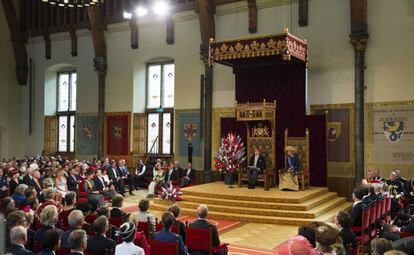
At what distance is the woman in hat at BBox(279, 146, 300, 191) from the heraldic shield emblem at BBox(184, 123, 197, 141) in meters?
4.12

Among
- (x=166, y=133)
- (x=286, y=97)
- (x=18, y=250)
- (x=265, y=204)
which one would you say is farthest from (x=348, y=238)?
(x=166, y=133)

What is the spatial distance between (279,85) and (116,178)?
604cm

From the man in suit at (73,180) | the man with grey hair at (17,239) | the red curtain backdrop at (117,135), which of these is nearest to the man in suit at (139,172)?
the red curtain backdrop at (117,135)

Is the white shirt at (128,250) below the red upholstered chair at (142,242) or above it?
above

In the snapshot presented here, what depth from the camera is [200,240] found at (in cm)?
543

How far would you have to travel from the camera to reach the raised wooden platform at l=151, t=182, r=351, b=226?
975 centimetres

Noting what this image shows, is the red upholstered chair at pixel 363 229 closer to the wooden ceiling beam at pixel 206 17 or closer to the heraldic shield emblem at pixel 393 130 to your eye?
the heraldic shield emblem at pixel 393 130

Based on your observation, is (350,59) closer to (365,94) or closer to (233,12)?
(365,94)

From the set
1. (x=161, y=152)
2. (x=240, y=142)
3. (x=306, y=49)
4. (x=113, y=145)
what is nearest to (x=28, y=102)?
(x=113, y=145)

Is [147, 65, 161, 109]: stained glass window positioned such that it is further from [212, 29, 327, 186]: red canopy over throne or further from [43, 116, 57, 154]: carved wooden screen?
[43, 116, 57, 154]: carved wooden screen

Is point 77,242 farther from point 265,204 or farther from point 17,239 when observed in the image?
point 265,204

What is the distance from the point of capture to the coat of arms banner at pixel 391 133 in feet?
38.4

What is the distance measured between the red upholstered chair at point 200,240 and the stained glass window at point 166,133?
11.1 meters

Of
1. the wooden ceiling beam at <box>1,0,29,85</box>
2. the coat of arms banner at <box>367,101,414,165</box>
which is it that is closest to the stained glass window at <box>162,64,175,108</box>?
the wooden ceiling beam at <box>1,0,29,85</box>
